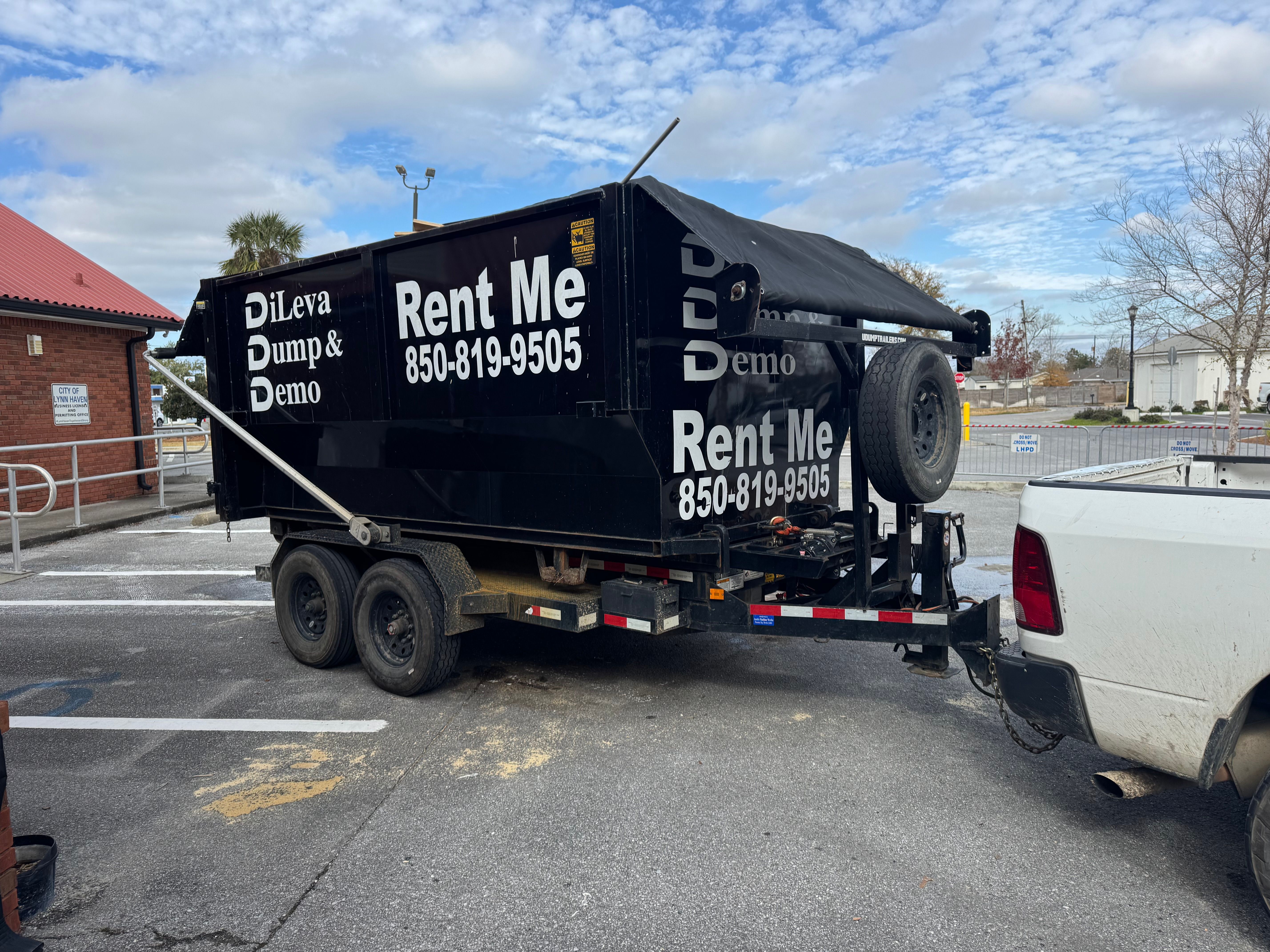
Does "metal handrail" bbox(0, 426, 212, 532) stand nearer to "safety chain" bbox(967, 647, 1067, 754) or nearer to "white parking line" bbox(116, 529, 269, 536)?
"white parking line" bbox(116, 529, 269, 536)

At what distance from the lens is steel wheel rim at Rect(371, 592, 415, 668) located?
5.60 meters

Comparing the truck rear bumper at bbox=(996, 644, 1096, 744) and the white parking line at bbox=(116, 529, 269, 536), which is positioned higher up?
the truck rear bumper at bbox=(996, 644, 1096, 744)

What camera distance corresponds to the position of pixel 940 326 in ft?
17.5

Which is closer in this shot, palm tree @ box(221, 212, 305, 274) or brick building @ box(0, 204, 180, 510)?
brick building @ box(0, 204, 180, 510)

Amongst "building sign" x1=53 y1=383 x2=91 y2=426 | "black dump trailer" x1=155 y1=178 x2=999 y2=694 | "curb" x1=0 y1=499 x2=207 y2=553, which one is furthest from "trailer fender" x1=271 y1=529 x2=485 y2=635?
"building sign" x1=53 y1=383 x2=91 y2=426

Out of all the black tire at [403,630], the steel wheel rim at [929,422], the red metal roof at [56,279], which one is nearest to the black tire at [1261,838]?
the steel wheel rim at [929,422]

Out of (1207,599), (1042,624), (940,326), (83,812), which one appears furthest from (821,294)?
(83,812)

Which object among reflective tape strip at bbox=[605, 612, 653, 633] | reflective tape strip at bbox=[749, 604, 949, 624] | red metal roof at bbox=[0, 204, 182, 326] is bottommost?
reflective tape strip at bbox=[605, 612, 653, 633]

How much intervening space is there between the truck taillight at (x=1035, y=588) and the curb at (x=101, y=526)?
38.6 feet

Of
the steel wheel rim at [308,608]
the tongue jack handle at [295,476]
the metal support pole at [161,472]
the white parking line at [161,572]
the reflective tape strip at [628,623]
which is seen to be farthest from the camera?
the metal support pole at [161,472]

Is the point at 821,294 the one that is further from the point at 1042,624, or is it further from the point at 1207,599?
the point at 1207,599

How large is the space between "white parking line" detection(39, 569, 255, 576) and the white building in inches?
2225

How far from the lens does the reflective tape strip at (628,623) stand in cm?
473

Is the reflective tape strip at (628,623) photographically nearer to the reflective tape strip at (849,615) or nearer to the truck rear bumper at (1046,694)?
the reflective tape strip at (849,615)
